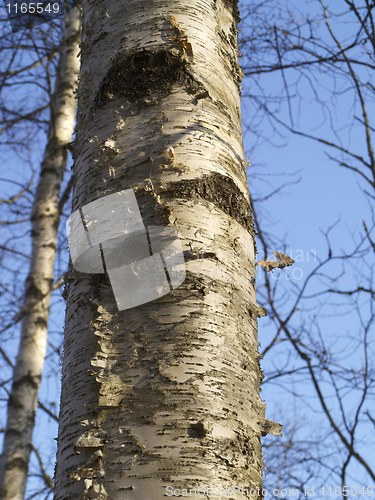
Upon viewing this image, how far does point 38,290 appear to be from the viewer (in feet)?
13.7

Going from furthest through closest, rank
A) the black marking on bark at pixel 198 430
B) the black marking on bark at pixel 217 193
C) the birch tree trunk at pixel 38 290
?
1. the birch tree trunk at pixel 38 290
2. the black marking on bark at pixel 217 193
3. the black marking on bark at pixel 198 430

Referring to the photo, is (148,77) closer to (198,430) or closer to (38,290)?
(198,430)

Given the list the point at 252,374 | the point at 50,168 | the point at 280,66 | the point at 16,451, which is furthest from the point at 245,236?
the point at 50,168

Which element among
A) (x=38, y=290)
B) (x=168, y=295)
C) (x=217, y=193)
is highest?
(x=38, y=290)

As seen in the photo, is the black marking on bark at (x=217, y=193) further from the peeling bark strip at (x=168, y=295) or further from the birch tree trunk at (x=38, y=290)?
the birch tree trunk at (x=38, y=290)

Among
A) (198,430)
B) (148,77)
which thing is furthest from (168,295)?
(148,77)

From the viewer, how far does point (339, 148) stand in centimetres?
307

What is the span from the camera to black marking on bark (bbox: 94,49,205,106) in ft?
3.52

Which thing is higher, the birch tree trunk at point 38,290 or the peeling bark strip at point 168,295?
the birch tree trunk at point 38,290

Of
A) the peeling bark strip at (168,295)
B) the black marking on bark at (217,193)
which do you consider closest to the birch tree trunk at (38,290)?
the peeling bark strip at (168,295)

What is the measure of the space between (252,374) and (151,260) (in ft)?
0.75

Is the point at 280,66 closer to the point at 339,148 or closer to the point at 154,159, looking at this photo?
the point at 339,148

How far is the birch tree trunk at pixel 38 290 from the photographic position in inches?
141

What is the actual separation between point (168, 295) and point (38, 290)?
344cm
